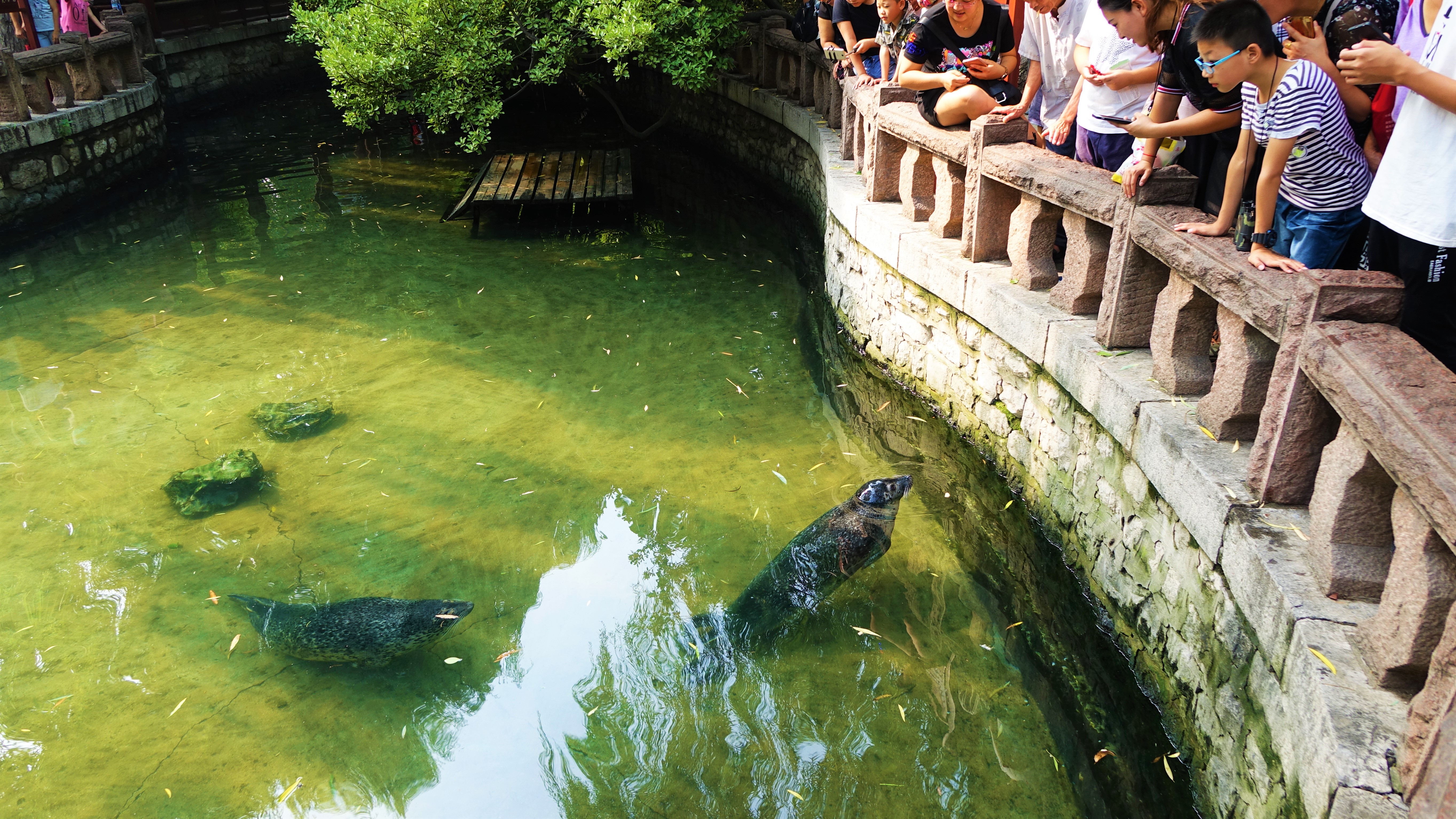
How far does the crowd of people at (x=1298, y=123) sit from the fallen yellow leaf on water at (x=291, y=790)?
3990 mm

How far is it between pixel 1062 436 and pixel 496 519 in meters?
3.05

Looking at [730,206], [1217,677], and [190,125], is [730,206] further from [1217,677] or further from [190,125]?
[190,125]

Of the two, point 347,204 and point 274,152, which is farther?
point 274,152

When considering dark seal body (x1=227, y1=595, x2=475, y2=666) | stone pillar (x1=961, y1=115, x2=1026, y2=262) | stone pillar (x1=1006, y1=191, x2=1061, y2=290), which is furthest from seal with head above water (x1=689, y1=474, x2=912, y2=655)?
stone pillar (x1=961, y1=115, x2=1026, y2=262)

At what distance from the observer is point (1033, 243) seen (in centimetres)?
455

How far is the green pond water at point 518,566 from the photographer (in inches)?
140

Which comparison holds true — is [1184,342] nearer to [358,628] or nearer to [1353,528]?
[1353,528]

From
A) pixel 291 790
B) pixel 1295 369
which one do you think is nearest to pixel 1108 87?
pixel 1295 369

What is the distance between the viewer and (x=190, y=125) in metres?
16.0

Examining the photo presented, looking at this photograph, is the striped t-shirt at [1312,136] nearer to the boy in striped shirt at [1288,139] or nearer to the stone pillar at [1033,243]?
the boy in striped shirt at [1288,139]

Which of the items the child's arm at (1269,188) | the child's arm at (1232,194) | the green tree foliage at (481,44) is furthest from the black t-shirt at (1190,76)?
the green tree foliage at (481,44)

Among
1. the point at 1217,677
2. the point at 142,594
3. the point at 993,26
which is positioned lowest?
the point at 142,594

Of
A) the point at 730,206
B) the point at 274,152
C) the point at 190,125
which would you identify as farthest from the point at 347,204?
the point at 190,125

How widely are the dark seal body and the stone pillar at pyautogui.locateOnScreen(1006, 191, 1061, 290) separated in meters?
3.27
